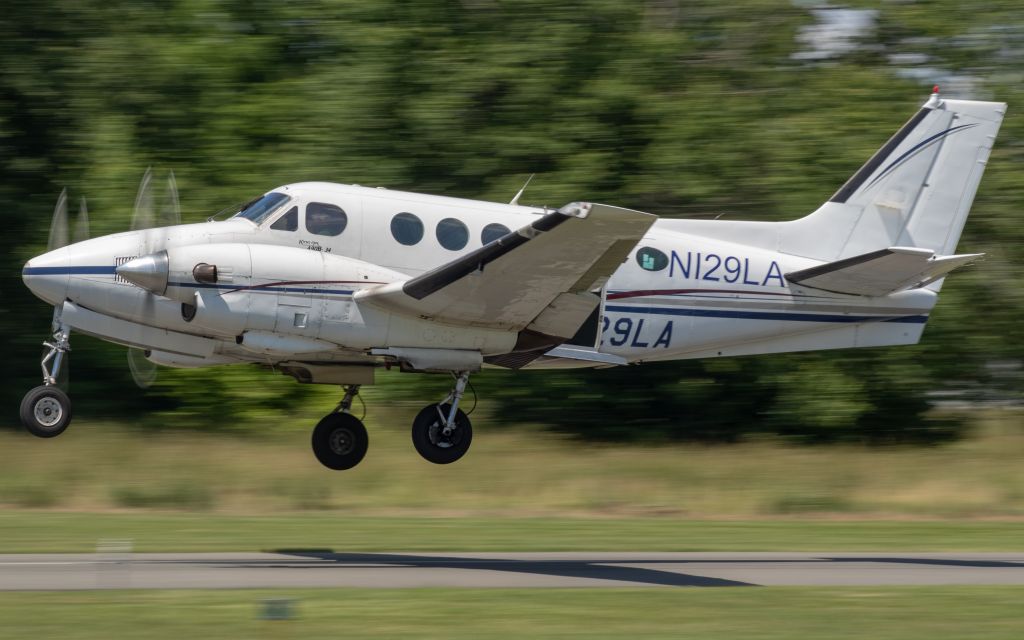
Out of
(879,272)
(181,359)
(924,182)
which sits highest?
(924,182)

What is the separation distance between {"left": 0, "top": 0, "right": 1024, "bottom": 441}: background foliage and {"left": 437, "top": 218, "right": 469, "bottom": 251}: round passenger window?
318 inches

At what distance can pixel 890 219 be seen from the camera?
602 inches

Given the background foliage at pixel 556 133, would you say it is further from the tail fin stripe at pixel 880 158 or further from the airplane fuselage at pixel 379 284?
the airplane fuselage at pixel 379 284

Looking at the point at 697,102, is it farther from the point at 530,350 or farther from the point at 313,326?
the point at 313,326

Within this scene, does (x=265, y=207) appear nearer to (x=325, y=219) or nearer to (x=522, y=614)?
(x=325, y=219)

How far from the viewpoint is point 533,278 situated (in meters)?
12.3

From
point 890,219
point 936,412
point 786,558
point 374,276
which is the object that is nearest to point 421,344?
point 374,276

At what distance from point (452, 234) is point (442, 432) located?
2.28 meters

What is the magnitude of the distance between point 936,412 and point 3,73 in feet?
64.8

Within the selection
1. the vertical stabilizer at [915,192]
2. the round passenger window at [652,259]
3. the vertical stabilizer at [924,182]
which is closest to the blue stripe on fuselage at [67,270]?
the round passenger window at [652,259]

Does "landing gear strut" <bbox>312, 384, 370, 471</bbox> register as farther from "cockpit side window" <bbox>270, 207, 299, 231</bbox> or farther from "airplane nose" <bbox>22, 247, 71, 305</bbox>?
"airplane nose" <bbox>22, 247, 71, 305</bbox>

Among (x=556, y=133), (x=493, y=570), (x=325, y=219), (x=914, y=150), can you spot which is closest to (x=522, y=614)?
(x=493, y=570)

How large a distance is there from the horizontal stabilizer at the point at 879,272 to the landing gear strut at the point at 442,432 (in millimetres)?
4331

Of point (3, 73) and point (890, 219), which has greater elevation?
point (3, 73)
